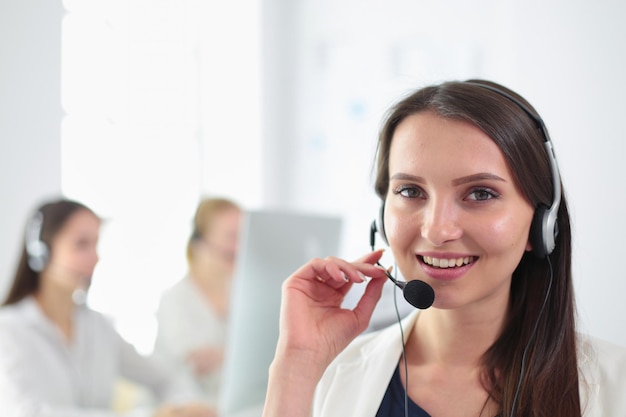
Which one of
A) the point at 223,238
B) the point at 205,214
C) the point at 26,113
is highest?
the point at 26,113

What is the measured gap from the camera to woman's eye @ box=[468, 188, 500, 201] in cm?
107

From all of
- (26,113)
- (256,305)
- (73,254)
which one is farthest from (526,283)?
(26,113)

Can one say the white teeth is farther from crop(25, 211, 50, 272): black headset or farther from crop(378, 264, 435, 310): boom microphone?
crop(25, 211, 50, 272): black headset

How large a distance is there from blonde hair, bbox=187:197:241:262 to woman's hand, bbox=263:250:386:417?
76.4 inches

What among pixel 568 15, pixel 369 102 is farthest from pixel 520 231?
pixel 369 102

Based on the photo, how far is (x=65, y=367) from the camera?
2271mm

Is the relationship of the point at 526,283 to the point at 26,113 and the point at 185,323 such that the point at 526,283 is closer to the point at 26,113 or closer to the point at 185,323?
the point at 185,323

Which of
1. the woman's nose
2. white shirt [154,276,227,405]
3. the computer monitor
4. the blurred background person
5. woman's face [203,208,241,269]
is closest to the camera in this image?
the woman's nose

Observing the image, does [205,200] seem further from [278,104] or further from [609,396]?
[609,396]

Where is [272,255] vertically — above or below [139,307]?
above

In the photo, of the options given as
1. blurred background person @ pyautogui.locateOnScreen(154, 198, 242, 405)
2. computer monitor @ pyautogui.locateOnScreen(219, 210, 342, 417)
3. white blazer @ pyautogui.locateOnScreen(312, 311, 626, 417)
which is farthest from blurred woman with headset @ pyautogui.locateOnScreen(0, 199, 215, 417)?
white blazer @ pyautogui.locateOnScreen(312, 311, 626, 417)

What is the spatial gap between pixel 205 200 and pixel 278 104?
54.5 inches

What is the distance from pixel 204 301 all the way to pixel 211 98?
164 cm

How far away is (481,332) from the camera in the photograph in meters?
1.19
